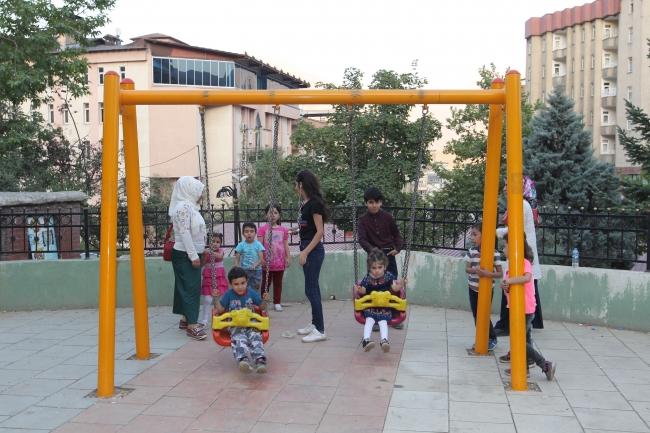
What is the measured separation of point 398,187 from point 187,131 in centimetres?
3138

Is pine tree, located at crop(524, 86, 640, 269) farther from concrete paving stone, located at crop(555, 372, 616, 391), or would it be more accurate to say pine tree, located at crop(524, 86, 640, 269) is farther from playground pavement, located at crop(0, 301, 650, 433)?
concrete paving stone, located at crop(555, 372, 616, 391)

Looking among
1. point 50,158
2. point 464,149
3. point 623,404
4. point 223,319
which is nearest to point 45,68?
point 50,158

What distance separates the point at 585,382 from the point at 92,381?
13.6 feet

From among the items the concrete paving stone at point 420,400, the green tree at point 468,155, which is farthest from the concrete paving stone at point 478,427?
the green tree at point 468,155

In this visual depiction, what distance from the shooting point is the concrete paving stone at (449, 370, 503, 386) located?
5398mm

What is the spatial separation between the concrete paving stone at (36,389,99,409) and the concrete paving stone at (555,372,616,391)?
3791 millimetres

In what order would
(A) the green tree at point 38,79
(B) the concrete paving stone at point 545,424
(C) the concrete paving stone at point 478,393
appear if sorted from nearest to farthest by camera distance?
(B) the concrete paving stone at point 545,424 → (C) the concrete paving stone at point 478,393 → (A) the green tree at point 38,79

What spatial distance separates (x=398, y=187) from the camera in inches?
699

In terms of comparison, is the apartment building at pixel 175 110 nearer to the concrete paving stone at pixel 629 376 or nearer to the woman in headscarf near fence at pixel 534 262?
the woman in headscarf near fence at pixel 534 262

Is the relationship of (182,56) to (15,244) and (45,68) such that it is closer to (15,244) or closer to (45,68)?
(45,68)

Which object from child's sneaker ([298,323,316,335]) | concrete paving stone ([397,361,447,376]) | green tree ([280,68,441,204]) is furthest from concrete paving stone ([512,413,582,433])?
green tree ([280,68,441,204])

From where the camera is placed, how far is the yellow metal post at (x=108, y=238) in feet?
16.9

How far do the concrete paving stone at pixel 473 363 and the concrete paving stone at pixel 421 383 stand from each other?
398 millimetres

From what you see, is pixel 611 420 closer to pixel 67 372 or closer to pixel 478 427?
pixel 478 427
